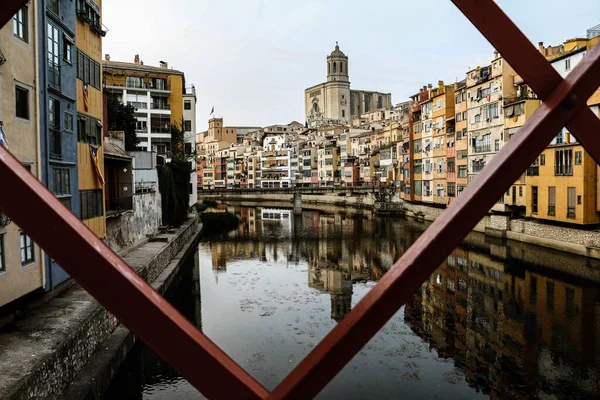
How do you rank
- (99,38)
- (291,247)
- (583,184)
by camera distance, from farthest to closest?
(291,247) → (583,184) → (99,38)

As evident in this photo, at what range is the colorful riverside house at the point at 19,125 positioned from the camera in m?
8.37

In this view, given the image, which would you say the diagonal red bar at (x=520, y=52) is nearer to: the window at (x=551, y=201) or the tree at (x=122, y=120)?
the window at (x=551, y=201)

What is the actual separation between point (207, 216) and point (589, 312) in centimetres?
3174

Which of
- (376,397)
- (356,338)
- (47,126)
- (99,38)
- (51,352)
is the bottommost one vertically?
(376,397)

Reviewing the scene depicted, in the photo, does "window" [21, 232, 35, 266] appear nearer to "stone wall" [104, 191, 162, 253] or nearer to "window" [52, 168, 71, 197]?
"window" [52, 168, 71, 197]

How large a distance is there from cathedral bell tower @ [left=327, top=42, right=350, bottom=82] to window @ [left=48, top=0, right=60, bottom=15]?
11654 centimetres

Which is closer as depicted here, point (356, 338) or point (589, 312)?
point (356, 338)

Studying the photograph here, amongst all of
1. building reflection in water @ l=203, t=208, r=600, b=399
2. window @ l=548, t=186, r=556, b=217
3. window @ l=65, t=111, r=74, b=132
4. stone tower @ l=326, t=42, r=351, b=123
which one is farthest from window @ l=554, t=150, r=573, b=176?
stone tower @ l=326, t=42, r=351, b=123

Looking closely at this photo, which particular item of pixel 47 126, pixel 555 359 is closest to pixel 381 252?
pixel 555 359

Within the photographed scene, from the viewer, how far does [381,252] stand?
2498 centimetres

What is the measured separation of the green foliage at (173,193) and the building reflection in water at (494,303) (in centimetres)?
298

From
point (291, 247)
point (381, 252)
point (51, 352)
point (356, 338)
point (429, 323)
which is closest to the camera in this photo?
point (356, 338)

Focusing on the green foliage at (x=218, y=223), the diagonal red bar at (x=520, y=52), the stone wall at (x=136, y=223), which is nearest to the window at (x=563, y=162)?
the stone wall at (x=136, y=223)

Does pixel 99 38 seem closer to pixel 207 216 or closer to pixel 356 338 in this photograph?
pixel 356 338
